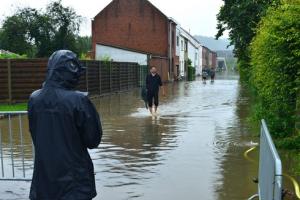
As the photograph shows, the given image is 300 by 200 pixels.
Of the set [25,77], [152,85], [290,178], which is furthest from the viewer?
[25,77]

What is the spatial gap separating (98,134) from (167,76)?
1807 inches

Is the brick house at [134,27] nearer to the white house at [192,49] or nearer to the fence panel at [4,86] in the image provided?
the white house at [192,49]

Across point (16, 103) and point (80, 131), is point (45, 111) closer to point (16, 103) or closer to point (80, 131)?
point (80, 131)

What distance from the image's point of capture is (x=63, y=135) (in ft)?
12.3

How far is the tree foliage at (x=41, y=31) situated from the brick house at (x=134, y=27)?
2725mm

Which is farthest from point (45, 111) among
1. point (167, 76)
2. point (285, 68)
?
point (167, 76)

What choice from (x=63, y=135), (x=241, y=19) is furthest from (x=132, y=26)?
(x=63, y=135)

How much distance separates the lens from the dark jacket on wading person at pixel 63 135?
3.73 m

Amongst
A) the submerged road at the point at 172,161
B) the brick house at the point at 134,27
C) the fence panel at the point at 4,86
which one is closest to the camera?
the submerged road at the point at 172,161

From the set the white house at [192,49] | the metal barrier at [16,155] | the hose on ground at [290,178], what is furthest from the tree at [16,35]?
the hose on ground at [290,178]

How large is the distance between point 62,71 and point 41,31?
4711 centimetres

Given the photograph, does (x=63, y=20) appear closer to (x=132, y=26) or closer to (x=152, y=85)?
(x=132, y=26)

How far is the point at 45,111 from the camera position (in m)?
3.78

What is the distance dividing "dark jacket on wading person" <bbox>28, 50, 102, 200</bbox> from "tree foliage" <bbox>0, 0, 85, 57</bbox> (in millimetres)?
45122
